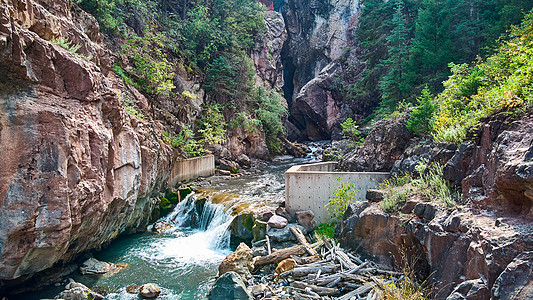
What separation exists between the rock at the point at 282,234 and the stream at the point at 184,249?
191cm

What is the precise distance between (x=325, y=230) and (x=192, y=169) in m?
10.2

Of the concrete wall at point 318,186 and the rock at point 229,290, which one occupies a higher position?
the concrete wall at point 318,186

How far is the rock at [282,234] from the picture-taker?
888 cm

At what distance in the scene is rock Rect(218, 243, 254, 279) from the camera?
7.48m

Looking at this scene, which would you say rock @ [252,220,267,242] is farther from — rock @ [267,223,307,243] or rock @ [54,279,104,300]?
rock @ [54,279,104,300]

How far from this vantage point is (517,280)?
314cm

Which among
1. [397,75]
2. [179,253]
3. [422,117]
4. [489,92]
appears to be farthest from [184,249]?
[397,75]

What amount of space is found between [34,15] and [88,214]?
4.76 metres

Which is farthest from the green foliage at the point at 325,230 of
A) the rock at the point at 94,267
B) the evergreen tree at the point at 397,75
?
the evergreen tree at the point at 397,75

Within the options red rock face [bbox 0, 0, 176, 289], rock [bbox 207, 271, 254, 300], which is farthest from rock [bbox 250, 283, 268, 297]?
red rock face [bbox 0, 0, 176, 289]

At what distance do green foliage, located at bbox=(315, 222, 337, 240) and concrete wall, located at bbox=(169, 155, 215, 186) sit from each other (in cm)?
866

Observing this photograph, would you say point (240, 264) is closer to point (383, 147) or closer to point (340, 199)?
point (340, 199)

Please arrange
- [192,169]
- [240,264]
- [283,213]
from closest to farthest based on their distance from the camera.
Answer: [240,264], [283,213], [192,169]

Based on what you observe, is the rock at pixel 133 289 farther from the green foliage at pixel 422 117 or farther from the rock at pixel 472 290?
the green foliage at pixel 422 117
